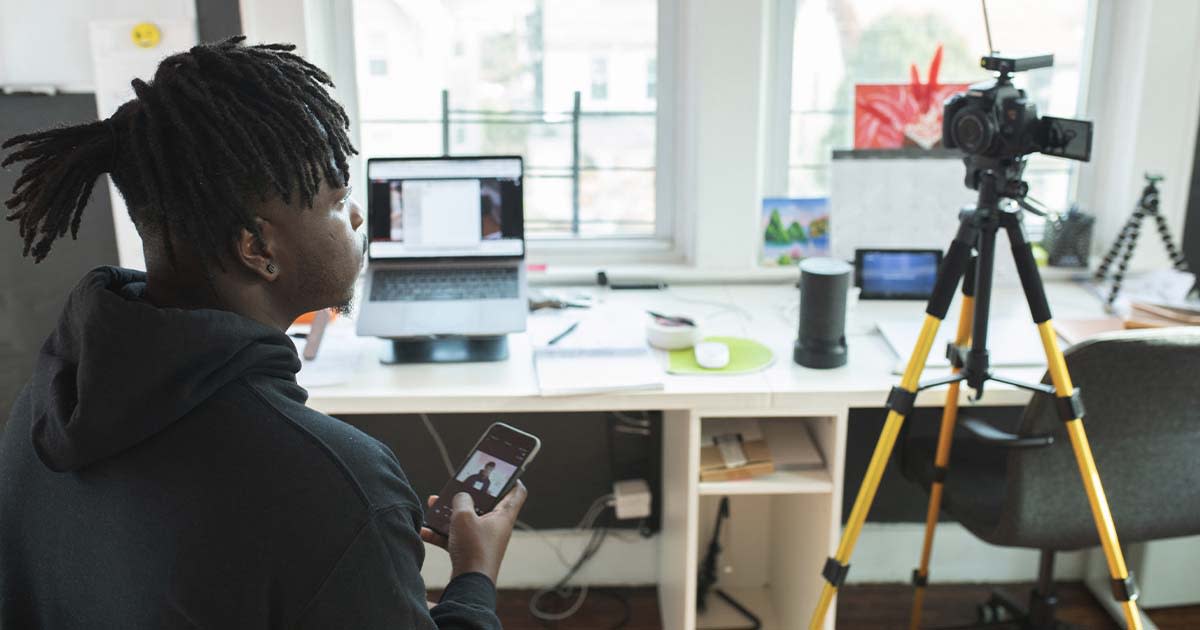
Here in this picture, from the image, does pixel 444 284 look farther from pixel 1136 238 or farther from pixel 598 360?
pixel 1136 238

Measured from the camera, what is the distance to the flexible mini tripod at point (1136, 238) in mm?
2371

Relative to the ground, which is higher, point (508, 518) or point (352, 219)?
point (352, 219)

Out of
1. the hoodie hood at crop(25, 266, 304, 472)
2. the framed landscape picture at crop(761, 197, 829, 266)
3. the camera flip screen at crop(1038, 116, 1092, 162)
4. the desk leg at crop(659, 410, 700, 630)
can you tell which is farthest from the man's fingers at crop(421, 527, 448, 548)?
the framed landscape picture at crop(761, 197, 829, 266)

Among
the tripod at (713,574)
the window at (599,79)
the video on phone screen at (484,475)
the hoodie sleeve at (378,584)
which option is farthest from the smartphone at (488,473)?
the window at (599,79)

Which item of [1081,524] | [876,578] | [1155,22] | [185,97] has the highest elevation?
[1155,22]

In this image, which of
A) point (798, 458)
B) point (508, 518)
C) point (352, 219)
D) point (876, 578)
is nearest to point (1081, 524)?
point (798, 458)

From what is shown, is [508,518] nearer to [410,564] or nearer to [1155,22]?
[410,564]

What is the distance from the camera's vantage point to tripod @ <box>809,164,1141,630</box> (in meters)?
1.76

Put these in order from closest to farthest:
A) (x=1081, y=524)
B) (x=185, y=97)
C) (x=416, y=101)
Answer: (x=185, y=97) < (x=1081, y=524) < (x=416, y=101)

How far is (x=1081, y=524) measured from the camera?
75.7 inches

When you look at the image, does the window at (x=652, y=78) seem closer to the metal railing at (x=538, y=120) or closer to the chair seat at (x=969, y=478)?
the metal railing at (x=538, y=120)

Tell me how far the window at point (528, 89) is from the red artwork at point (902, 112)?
1.67 ft

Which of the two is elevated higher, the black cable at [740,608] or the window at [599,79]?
the window at [599,79]

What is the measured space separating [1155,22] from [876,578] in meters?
1.47
